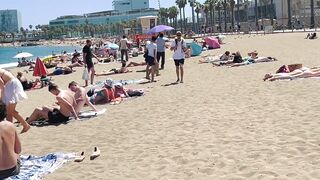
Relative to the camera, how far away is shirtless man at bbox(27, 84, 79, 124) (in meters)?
9.08

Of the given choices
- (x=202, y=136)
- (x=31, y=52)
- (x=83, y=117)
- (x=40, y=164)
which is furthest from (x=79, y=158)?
(x=31, y=52)

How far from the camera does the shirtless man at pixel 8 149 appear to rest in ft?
16.8

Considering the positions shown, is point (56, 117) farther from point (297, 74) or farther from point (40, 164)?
point (297, 74)

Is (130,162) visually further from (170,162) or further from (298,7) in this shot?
(298,7)

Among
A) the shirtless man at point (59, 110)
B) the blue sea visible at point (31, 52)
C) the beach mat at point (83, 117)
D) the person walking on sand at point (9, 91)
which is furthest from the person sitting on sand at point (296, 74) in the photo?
the blue sea visible at point (31, 52)

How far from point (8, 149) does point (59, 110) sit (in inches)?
160

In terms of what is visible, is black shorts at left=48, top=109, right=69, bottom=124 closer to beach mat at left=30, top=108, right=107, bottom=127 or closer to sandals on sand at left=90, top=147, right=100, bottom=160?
beach mat at left=30, top=108, right=107, bottom=127

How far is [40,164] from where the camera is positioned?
6.18 m

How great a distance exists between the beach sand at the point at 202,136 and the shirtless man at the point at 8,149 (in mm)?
506

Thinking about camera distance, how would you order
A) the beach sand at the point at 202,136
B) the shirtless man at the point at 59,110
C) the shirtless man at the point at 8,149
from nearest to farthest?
the shirtless man at the point at 8,149, the beach sand at the point at 202,136, the shirtless man at the point at 59,110

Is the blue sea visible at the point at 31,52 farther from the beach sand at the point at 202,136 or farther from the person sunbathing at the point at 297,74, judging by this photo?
the beach sand at the point at 202,136

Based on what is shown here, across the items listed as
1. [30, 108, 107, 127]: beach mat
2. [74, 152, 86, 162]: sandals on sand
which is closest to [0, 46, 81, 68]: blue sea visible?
[30, 108, 107, 127]: beach mat

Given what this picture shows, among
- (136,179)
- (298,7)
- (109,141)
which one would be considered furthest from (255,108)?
(298,7)

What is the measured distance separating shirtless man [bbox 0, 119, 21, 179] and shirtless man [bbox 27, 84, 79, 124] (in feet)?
11.9
